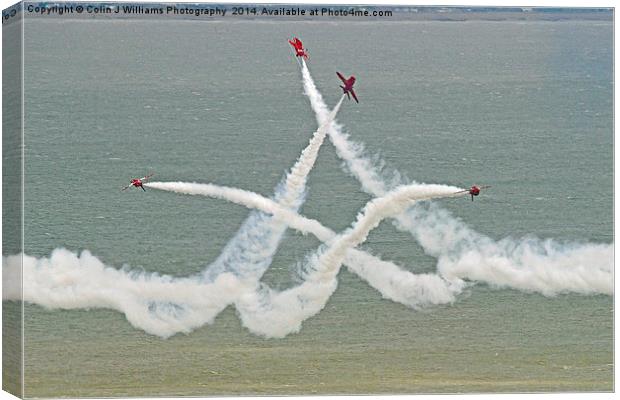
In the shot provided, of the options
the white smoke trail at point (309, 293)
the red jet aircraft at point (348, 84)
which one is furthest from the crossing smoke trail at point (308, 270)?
the red jet aircraft at point (348, 84)

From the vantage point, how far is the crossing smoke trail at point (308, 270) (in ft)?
69.8

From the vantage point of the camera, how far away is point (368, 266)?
21.4 metres

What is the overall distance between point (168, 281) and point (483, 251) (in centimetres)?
414

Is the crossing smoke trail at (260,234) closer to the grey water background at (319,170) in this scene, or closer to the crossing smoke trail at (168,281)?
the crossing smoke trail at (168,281)

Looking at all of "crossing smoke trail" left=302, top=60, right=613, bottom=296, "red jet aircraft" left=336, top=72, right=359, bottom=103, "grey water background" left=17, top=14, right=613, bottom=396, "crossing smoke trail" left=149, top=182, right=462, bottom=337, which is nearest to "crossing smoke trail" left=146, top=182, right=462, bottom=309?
"crossing smoke trail" left=149, top=182, right=462, bottom=337

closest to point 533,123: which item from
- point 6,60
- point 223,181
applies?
point 223,181

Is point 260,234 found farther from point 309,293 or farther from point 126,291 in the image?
point 126,291

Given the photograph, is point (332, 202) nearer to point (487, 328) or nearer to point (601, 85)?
point (487, 328)

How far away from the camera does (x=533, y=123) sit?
71.5 feet

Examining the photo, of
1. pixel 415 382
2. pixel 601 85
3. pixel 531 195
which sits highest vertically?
pixel 601 85

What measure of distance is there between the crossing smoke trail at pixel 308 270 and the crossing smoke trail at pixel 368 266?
13 mm

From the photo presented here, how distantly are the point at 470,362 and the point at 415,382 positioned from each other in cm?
77

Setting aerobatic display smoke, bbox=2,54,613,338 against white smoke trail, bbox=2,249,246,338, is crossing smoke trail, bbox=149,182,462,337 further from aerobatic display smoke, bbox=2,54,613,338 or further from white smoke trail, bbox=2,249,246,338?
white smoke trail, bbox=2,249,246,338

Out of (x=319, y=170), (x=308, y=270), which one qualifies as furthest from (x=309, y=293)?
(x=319, y=170)
